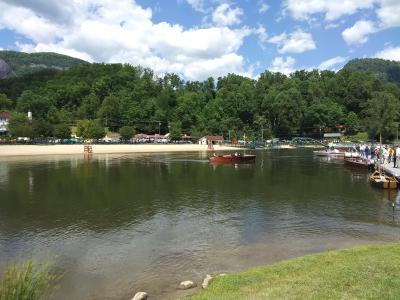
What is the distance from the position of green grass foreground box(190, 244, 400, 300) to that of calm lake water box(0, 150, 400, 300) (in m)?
2.57

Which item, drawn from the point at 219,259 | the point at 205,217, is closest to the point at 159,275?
the point at 219,259

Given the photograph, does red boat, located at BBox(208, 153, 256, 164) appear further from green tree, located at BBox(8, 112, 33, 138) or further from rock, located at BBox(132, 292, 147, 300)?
green tree, located at BBox(8, 112, 33, 138)

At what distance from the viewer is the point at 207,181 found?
5184 cm

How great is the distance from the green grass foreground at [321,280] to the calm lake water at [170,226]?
2567 mm

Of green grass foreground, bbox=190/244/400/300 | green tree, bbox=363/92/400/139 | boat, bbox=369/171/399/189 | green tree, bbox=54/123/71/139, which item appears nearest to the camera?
green grass foreground, bbox=190/244/400/300

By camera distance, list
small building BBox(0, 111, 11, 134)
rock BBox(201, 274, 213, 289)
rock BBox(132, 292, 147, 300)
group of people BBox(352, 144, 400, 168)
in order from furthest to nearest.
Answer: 1. small building BBox(0, 111, 11, 134)
2. group of people BBox(352, 144, 400, 168)
3. rock BBox(201, 274, 213, 289)
4. rock BBox(132, 292, 147, 300)

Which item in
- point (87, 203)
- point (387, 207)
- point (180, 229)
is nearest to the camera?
point (180, 229)

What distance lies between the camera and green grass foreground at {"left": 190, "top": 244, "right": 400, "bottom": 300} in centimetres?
1215

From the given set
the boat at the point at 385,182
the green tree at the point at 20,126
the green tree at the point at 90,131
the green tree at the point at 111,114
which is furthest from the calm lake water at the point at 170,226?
the green tree at the point at 111,114

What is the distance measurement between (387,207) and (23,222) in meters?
28.5

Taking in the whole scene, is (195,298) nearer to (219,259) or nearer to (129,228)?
(219,259)

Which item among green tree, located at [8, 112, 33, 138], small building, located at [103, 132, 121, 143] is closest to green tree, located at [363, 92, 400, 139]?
small building, located at [103, 132, 121, 143]

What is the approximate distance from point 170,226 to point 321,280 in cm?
1527

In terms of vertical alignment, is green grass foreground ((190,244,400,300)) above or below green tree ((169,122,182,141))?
below
